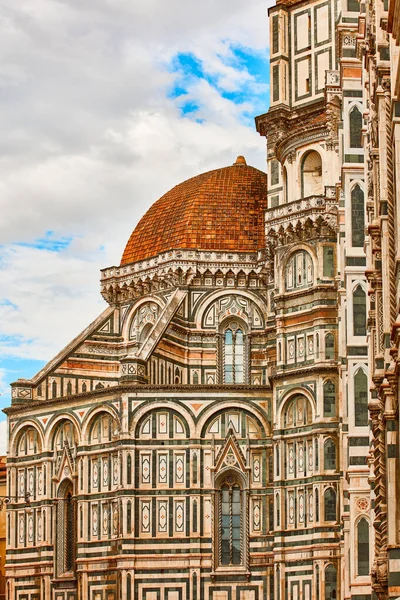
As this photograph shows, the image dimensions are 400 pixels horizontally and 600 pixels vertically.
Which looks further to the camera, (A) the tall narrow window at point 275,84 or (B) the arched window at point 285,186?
(A) the tall narrow window at point 275,84

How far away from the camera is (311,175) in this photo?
197ft

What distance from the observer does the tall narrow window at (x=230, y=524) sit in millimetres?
58031

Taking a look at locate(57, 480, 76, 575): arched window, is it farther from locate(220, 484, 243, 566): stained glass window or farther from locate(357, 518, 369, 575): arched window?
locate(357, 518, 369, 575): arched window

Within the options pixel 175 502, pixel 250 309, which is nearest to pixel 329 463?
pixel 175 502

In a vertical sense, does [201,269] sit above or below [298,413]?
above

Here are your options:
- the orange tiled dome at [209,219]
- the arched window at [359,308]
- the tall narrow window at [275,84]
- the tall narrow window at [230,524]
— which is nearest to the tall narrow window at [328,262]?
the orange tiled dome at [209,219]

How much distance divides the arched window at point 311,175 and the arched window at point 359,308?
20768 millimetres

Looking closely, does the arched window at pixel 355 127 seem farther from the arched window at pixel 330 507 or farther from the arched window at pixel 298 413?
the arched window at pixel 330 507

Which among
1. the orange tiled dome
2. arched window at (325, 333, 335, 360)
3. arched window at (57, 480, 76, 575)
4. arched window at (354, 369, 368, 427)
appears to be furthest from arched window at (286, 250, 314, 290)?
arched window at (354, 369, 368, 427)

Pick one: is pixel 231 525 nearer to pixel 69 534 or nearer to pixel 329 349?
pixel 69 534

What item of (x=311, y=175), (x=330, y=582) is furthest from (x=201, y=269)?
(x=330, y=582)

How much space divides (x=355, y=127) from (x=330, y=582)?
2095 cm

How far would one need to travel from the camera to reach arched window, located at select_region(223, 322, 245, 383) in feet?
208

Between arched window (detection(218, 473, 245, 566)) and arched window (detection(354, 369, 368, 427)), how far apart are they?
19406mm
